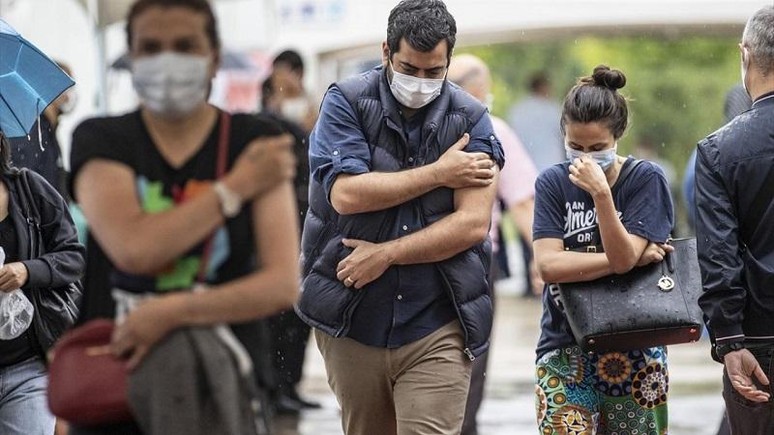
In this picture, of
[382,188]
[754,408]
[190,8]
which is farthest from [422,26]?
[754,408]

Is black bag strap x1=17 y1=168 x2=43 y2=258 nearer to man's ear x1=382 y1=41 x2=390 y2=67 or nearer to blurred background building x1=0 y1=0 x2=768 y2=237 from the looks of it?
man's ear x1=382 y1=41 x2=390 y2=67

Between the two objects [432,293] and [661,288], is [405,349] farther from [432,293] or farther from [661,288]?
[661,288]

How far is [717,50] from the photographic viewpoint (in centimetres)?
3662

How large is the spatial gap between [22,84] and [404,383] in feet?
6.05

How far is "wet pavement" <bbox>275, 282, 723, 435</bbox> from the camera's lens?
9.67 m

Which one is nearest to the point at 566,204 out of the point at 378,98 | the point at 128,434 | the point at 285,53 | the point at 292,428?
the point at 378,98

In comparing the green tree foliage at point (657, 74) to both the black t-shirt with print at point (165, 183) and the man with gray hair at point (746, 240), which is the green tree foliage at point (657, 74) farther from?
the black t-shirt with print at point (165, 183)

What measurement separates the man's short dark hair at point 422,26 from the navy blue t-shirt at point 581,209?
2.25 feet

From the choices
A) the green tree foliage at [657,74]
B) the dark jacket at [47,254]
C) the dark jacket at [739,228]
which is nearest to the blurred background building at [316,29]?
the dark jacket at [47,254]

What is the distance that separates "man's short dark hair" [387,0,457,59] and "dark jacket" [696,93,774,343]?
3.13ft

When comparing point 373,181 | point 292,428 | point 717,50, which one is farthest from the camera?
point 717,50

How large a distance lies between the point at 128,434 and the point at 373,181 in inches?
66.3

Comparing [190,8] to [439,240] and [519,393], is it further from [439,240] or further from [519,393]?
[519,393]

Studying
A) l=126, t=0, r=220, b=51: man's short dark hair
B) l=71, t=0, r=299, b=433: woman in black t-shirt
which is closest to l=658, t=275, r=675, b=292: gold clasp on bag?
l=71, t=0, r=299, b=433: woman in black t-shirt
